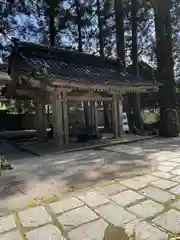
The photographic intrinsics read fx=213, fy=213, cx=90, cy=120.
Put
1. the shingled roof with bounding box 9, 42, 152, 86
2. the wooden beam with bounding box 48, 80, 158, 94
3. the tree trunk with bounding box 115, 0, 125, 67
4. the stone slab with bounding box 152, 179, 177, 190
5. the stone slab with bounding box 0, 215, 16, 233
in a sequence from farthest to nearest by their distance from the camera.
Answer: the tree trunk with bounding box 115, 0, 125, 67 → the shingled roof with bounding box 9, 42, 152, 86 → the wooden beam with bounding box 48, 80, 158, 94 → the stone slab with bounding box 152, 179, 177, 190 → the stone slab with bounding box 0, 215, 16, 233

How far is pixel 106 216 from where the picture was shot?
8.00ft

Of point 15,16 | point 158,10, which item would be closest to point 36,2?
point 15,16

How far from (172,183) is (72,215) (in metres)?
1.75

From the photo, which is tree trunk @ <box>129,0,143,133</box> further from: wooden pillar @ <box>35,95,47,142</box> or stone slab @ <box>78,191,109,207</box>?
stone slab @ <box>78,191,109,207</box>

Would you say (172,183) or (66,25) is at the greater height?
(66,25)

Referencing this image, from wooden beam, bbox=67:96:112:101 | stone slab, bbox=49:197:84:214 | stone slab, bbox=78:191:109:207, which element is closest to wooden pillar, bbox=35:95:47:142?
wooden beam, bbox=67:96:112:101

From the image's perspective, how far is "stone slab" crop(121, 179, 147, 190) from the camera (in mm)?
3307

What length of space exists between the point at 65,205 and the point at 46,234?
64cm

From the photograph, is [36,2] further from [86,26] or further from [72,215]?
[72,215]

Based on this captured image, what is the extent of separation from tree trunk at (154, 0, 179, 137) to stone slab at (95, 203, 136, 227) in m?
7.14

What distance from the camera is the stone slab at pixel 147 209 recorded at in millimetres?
2441

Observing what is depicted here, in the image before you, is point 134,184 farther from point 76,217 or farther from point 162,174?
point 76,217

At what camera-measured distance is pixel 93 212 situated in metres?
2.53

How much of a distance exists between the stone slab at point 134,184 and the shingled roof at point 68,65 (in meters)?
3.74
